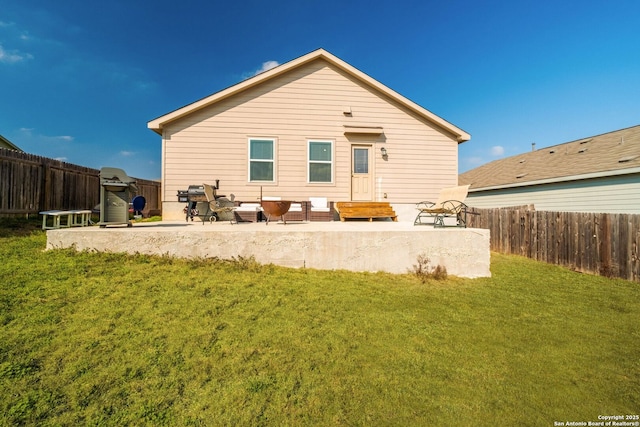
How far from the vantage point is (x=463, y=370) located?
2.76 m

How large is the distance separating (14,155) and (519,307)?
13.6 metres

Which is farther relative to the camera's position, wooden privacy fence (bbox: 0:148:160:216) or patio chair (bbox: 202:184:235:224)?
wooden privacy fence (bbox: 0:148:160:216)

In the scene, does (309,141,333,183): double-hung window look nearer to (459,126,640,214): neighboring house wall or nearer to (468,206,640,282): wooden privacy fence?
(468,206,640,282): wooden privacy fence

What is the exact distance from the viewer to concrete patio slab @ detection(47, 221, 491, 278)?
517 centimetres

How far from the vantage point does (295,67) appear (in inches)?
394

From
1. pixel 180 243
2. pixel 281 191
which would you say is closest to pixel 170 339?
pixel 180 243

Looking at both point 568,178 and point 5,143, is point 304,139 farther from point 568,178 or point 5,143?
point 5,143

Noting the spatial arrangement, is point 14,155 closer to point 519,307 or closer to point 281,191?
point 281,191

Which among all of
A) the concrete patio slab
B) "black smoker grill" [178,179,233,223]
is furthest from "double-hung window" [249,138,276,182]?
the concrete patio slab

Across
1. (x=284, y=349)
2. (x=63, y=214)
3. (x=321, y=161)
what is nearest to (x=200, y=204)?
(x=63, y=214)

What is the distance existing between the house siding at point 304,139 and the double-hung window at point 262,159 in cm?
18

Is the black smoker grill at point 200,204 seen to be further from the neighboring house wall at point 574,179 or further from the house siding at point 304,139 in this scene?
the neighboring house wall at point 574,179

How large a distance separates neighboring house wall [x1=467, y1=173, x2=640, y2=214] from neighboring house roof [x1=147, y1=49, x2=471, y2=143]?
575cm

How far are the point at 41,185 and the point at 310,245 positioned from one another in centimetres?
1000
